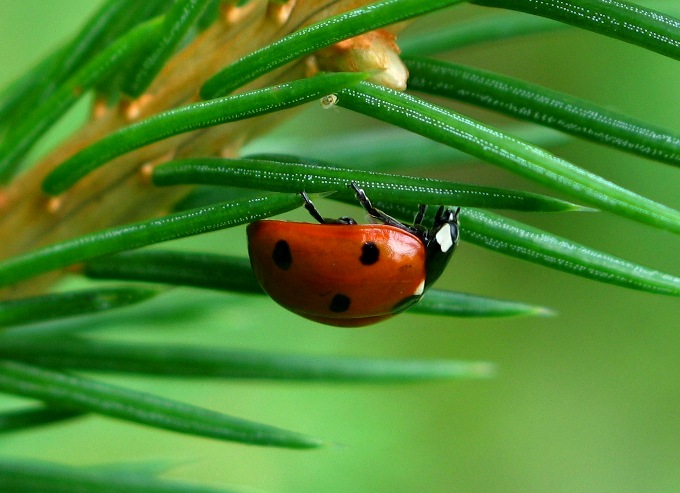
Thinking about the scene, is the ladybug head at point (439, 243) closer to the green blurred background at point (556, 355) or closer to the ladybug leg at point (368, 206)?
the ladybug leg at point (368, 206)

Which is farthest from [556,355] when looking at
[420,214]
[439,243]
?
[420,214]

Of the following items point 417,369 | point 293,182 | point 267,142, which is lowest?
point 417,369

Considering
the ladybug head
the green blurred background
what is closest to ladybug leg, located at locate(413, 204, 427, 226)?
the ladybug head

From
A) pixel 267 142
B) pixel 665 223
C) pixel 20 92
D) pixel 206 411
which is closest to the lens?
pixel 665 223

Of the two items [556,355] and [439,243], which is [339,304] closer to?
[439,243]

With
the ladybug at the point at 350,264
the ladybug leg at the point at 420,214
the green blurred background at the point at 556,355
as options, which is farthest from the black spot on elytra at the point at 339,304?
the green blurred background at the point at 556,355

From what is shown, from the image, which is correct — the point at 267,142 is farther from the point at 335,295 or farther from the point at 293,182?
the point at 293,182

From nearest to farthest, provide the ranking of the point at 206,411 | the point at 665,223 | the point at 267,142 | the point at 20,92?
the point at 665,223, the point at 206,411, the point at 20,92, the point at 267,142

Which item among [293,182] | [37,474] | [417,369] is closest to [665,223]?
[293,182]
